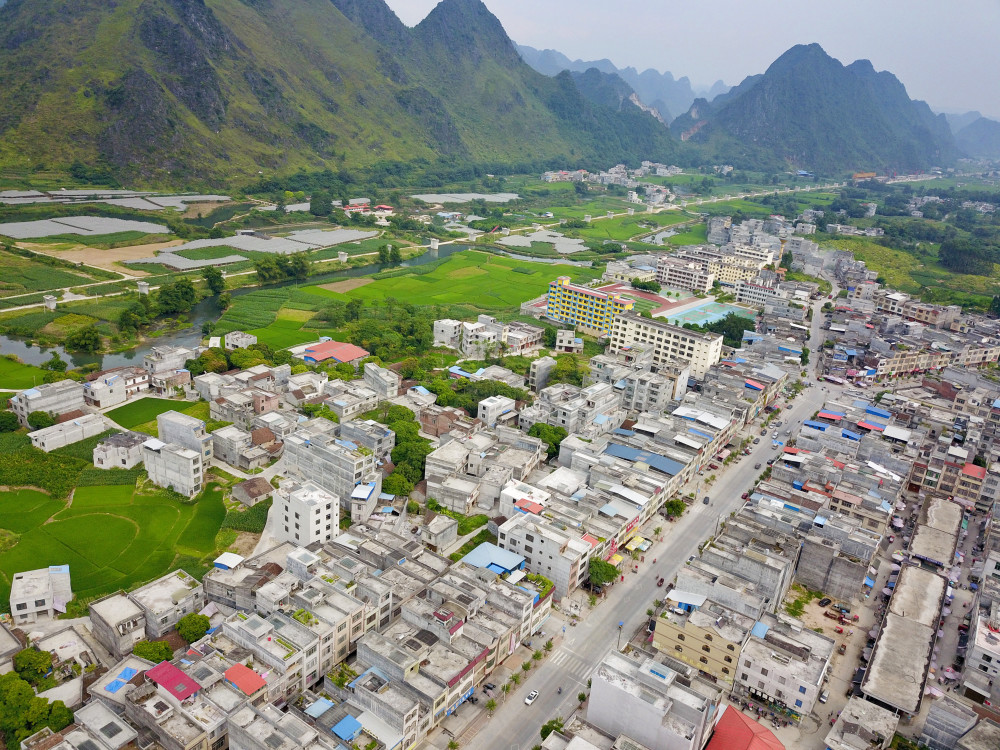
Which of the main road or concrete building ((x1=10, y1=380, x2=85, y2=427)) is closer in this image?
the main road

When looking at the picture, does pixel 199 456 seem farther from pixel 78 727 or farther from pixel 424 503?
pixel 78 727

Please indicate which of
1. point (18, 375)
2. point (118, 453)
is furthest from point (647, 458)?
point (18, 375)

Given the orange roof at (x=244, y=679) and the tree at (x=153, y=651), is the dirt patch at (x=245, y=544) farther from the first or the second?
the orange roof at (x=244, y=679)

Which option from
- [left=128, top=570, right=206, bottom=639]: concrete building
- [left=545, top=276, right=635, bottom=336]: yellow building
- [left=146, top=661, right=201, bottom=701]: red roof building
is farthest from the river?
[left=146, top=661, right=201, bottom=701]: red roof building

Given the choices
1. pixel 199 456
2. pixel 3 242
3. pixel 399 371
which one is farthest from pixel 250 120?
pixel 199 456

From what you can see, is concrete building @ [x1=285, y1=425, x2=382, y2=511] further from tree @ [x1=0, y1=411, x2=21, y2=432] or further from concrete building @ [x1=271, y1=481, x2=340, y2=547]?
tree @ [x1=0, y1=411, x2=21, y2=432]
